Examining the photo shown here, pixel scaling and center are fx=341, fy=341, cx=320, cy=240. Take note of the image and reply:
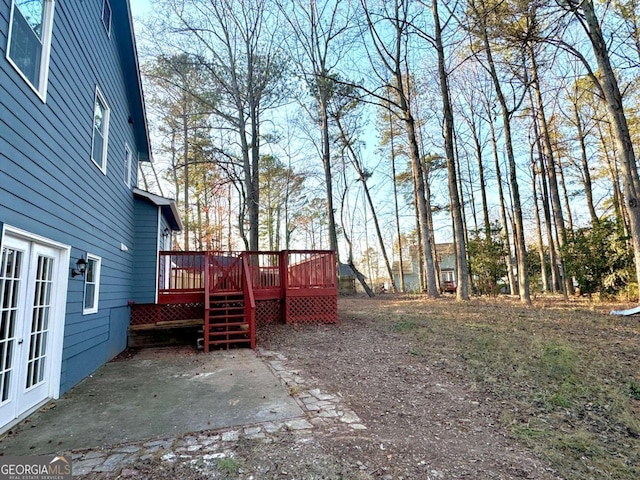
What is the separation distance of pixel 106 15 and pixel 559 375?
9.42m

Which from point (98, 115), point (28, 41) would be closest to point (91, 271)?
point (98, 115)

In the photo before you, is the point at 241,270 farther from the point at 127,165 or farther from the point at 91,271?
the point at 127,165

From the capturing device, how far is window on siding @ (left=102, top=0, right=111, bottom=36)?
6.08 meters

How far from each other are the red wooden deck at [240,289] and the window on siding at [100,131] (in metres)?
2.96

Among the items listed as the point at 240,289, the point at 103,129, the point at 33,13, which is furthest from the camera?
the point at 240,289

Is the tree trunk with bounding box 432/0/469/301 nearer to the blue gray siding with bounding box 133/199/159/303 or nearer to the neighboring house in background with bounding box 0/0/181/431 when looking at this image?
the blue gray siding with bounding box 133/199/159/303

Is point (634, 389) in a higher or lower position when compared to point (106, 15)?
lower

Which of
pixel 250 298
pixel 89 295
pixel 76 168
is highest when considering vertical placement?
pixel 76 168

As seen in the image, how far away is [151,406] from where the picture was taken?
12.3ft

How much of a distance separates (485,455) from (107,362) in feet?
19.7

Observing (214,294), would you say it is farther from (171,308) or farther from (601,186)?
(601,186)

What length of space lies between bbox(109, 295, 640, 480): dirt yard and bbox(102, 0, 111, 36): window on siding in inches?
265

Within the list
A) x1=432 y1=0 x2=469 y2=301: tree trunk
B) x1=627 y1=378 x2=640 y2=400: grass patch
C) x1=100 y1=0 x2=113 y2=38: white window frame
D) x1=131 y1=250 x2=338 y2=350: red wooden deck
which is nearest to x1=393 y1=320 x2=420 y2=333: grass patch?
x1=131 y1=250 x2=338 y2=350: red wooden deck

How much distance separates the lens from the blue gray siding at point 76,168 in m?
3.17
